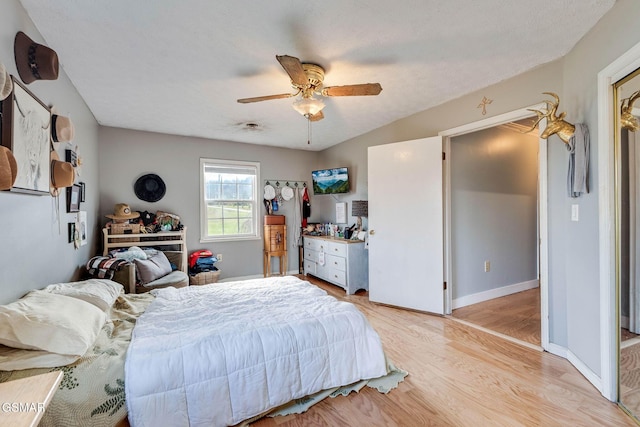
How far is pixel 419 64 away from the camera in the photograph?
2.24 m

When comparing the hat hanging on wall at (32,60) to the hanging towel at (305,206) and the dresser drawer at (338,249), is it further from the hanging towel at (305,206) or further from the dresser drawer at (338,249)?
the hanging towel at (305,206)

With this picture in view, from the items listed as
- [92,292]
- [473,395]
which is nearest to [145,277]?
[92,292]

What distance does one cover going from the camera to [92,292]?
1738 mm

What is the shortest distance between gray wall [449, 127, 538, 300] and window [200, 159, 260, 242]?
3036mm

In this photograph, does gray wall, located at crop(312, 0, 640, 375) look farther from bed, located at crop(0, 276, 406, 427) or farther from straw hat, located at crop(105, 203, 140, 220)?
straw hat, located at crop(105, 203, 140, 220)

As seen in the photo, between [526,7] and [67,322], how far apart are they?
286cm

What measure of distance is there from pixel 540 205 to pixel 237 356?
253 centimetres

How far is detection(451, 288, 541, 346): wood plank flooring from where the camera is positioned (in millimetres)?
2687

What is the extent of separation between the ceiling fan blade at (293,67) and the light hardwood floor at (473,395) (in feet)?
6.72

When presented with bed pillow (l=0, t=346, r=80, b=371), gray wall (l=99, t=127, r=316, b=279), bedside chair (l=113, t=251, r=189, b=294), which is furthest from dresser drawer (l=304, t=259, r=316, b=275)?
bed pillow (l=0, t=346, r=80, b=371)

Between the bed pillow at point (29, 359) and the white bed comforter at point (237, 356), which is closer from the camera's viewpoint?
the bed pillow at point (29, 359)

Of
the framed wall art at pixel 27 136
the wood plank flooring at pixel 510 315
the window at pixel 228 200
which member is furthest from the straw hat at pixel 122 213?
the wood plank flooring at pixel 510 315

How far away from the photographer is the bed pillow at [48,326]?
1137mm

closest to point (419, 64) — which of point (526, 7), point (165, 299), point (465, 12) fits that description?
point (465, 12)
